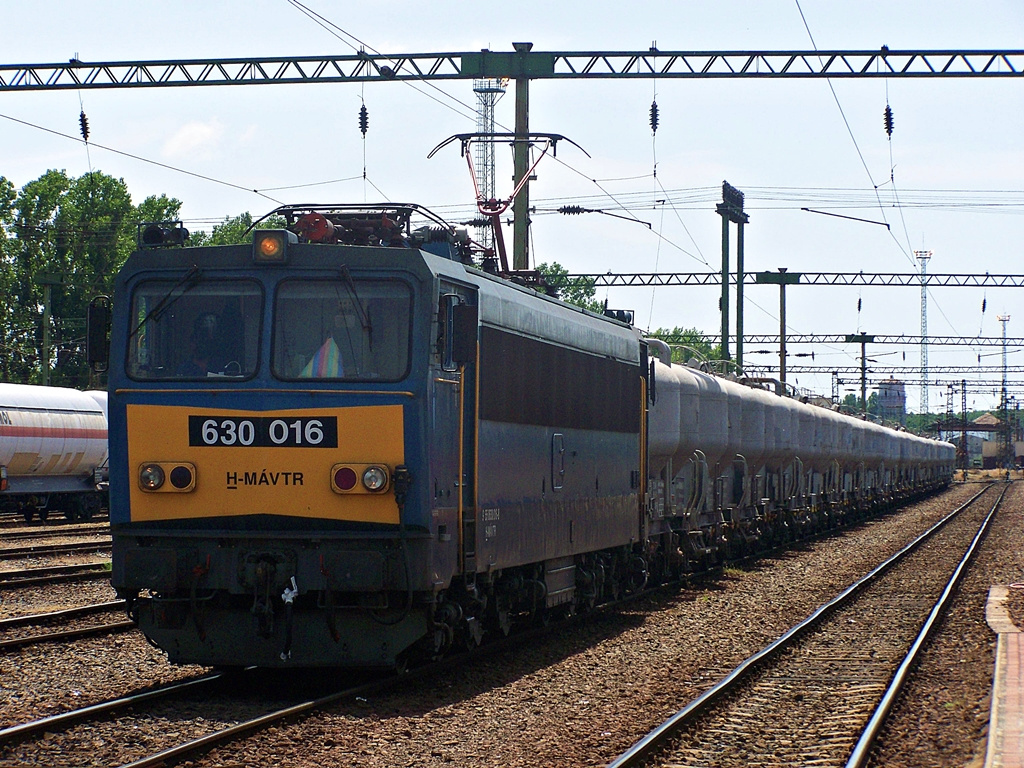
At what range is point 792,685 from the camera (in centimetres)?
1200

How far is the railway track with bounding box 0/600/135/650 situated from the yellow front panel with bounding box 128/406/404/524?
11.8ft

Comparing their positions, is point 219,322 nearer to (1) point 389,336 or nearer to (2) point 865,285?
(1) point 389,336

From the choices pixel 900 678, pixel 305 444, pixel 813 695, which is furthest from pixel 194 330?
pixel 900 678

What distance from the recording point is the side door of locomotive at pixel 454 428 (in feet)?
35.0

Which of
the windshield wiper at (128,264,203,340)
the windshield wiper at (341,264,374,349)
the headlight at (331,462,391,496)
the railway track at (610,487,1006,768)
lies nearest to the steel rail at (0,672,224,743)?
the headlight at (331,462,391,496)

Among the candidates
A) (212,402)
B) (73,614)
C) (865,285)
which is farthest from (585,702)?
(865,285)

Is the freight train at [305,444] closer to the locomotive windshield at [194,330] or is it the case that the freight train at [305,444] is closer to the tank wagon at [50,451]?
the locomotive windshield at [194,330]

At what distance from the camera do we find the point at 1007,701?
34.4ft

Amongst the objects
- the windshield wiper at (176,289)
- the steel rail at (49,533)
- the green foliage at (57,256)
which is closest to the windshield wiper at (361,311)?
the windshield wiper at (176,289)

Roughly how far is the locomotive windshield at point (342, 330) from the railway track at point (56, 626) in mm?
4417

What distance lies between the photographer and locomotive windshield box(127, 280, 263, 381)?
10.7 meters

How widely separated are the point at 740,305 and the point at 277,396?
39.1 meters

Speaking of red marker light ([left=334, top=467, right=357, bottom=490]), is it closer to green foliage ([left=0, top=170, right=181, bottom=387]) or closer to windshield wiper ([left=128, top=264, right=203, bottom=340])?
windshield wiper ([left=128, top=264, right=203, bottom=340])

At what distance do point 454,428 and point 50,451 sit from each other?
27.2m
